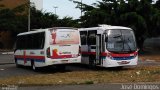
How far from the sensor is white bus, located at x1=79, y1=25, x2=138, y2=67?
23.9 metres

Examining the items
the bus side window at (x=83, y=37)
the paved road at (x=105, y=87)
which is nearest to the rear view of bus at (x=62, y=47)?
the bus side window at (x=83, y=37)

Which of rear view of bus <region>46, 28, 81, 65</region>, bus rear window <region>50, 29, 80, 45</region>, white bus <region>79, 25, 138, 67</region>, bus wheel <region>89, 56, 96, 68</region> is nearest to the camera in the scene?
rear view of bus <region>46, 28, 81, 65</region>

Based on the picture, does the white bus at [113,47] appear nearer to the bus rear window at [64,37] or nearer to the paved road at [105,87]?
the bus rear window at [64,37]

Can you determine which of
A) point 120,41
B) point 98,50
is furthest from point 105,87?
point 98,50

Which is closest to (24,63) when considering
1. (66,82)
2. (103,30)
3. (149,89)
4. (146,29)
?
(103,30)

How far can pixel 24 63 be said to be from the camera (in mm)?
27891

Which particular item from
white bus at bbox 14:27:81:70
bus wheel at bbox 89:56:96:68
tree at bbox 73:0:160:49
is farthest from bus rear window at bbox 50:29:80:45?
tree at bbox 73:0:160:49

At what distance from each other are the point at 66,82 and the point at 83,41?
35.3 ft

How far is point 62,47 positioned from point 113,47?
115 inches

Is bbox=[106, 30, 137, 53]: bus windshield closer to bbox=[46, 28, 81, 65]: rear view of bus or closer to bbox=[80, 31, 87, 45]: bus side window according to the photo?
bbox=[46, 28, 81, 65]: rear view of bus

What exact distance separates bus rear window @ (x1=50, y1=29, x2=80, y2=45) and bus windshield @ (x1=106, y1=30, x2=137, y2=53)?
1.85 m

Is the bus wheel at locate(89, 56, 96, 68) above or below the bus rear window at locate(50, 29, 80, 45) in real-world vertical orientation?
below

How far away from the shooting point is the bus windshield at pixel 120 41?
79.0ft

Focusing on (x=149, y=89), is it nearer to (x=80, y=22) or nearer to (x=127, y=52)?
(x=127, y=52)
